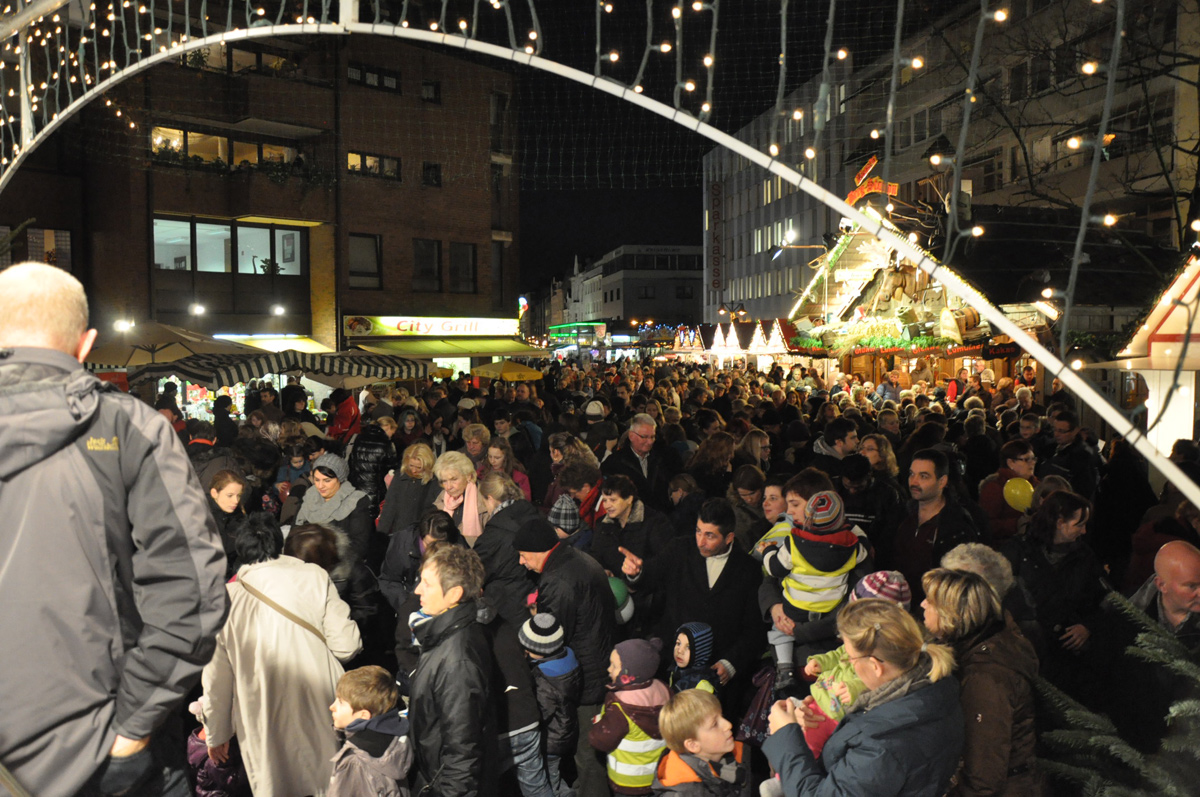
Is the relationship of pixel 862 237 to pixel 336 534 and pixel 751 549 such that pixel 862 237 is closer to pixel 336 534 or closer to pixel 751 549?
pixel 751 549

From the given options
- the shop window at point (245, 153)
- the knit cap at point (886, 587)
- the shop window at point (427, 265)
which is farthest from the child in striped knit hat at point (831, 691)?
the shop window at point (427, 265)

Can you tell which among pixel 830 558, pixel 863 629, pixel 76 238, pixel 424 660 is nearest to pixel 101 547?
pixel 424 660

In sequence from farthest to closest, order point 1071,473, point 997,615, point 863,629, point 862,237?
1. point 862,237
2. point 1071,473
3. point 997,615
4. point 863,629

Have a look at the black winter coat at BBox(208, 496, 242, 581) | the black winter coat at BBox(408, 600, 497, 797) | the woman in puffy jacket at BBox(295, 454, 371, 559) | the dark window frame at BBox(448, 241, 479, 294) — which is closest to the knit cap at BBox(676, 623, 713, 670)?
the black winter coat at BBox(408, 600, 497, 797)

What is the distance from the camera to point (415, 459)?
712 centimetres

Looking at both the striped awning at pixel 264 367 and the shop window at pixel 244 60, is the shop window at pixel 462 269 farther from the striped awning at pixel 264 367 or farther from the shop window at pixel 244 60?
the striped awning at pixel 264 367

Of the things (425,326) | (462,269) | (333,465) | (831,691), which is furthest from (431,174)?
(831,691)

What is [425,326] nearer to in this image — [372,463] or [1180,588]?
[372,463]

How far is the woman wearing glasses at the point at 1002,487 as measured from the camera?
6.57 meters

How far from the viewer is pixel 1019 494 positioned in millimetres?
6512

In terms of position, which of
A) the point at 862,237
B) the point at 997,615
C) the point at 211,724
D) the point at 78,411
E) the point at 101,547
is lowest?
the point at 211,724

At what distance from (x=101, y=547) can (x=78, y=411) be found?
1.20 feet

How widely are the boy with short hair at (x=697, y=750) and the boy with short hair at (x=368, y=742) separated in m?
1.19

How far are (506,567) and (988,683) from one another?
9.70 ft
